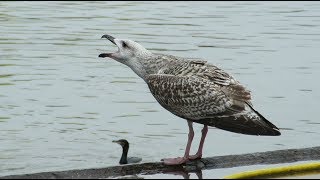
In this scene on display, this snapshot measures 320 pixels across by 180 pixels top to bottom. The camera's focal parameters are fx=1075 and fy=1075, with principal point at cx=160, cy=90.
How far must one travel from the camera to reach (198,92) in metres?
12.7

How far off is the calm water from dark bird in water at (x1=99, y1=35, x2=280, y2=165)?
773 millimetres

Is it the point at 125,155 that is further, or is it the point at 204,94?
the point at 125,155

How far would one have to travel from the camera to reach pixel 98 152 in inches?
582

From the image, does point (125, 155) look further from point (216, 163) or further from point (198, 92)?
point (216, 163)

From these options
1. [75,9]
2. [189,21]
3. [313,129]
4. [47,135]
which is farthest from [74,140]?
[75,9]

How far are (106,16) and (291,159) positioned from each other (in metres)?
22.1

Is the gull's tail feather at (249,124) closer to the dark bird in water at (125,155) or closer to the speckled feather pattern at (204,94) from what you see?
the speckled feather pattern at (204,94)

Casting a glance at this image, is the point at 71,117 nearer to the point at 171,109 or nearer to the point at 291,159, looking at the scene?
the point at 171,109

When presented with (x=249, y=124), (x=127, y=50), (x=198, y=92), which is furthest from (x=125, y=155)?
(x=249, y=124)

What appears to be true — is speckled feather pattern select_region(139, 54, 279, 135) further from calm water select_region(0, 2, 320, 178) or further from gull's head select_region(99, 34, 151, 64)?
calm water select_region(0, 2, 320, 178)

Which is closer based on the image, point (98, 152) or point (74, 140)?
point (98, 152)

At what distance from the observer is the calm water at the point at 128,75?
15366 mm

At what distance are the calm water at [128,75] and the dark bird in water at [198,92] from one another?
0.77 metres

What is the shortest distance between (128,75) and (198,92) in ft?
32.9
